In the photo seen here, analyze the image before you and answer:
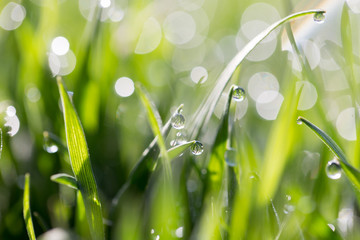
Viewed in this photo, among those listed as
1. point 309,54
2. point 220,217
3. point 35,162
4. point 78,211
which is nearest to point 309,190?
point 220,217

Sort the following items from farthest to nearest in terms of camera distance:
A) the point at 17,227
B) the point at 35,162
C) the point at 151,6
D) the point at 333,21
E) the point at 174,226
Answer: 1. the point at 151,6
2. the point at 333,21
3. the point at 35,162
4. the point at 17,227
5. the point at 174,226

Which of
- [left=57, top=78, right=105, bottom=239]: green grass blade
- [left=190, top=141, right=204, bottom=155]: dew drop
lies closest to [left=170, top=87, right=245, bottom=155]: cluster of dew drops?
[left=190, top=141, right=204, bottom=155]: dew drop

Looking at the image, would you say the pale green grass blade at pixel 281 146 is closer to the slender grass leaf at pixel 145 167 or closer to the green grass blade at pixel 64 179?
the slender grass leaf at pixel 145 167

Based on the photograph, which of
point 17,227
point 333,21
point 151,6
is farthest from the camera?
point 151,6

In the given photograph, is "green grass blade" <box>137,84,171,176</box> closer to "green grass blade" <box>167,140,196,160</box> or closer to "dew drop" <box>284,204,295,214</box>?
"green grass blade" <box>167,140,196,160</box>

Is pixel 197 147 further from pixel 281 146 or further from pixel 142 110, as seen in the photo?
pixel 142 110

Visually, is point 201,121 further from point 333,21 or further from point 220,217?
point 333,21

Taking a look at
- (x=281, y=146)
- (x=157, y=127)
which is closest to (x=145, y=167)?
(x=157, y=127)
